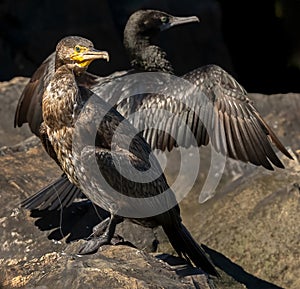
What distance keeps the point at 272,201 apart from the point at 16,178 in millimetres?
1776

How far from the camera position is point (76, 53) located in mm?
6172

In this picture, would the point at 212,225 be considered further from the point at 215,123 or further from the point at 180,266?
the point at 180,266

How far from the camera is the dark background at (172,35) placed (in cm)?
1165

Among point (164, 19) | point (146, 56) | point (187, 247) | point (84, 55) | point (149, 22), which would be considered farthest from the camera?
point (164, 19)

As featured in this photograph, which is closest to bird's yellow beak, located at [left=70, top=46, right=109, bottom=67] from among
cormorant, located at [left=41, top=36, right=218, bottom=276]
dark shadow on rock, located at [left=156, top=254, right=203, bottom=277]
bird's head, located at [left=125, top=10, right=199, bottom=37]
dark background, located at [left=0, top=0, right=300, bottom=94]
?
cormorant, located at [left=41, top=36, right=218, bottom=276]

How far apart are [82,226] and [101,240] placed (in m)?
1.04

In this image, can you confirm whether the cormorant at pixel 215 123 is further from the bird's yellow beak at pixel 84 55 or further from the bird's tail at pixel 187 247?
the bird's yellow beak at pixel 84 55

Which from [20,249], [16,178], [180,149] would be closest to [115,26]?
[180,149]

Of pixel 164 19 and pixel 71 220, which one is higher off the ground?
pixel 164 19

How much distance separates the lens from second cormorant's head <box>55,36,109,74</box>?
6129mm

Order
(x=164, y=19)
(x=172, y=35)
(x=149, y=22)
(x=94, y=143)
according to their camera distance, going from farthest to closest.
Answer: (x=172, y=35)
(x=164, y=19)
(x=149, y=22)
(x=94, y=143)

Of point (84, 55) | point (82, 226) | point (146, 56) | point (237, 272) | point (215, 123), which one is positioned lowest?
point (237, 272)

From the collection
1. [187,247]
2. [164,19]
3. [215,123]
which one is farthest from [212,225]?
[164,19]

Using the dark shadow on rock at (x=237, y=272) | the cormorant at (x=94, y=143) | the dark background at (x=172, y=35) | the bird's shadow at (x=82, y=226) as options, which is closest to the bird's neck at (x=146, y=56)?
the bird's shadow at (x=82, y=226)
